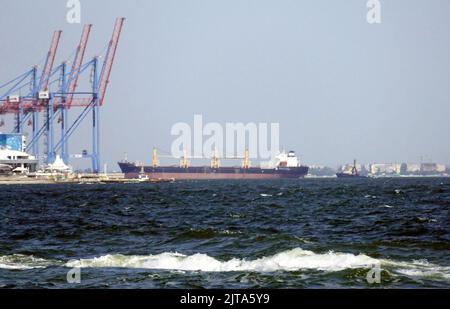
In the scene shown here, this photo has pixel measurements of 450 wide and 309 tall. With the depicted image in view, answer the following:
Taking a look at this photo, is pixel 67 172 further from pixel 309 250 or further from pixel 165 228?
pixel 309 250

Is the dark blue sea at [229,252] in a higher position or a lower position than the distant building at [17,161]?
lower

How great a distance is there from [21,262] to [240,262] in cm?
622

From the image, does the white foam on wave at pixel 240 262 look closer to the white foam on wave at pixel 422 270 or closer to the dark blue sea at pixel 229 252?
the dark blue sea at pixel 229 252

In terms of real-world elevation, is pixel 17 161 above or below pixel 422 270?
above

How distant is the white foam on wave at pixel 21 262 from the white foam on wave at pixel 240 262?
0.87 meters

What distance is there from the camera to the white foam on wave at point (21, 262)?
21906 millimetres

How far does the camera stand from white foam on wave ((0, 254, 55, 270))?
862 inches

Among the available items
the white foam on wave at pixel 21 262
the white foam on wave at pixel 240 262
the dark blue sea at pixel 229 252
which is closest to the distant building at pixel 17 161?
the dark blue sea at pixel 229 252

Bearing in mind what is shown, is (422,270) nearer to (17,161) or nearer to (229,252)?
(229,252)

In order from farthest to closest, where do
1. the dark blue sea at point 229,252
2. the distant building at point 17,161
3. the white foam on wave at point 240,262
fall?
the distant building at point 17,161, the white foam on wave at point 240,262, the dark blue sea at point 229,252

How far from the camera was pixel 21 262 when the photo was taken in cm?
2302

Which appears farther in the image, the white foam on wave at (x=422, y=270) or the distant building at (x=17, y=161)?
the distant building at (x=17, y=161)

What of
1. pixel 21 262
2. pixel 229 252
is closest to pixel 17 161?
pixel 229 252
